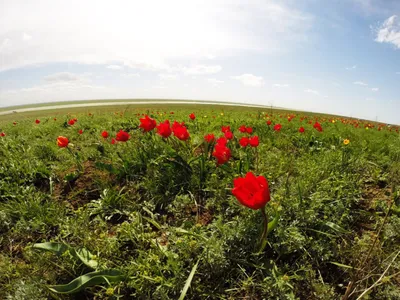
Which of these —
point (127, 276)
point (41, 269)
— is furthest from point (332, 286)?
point (41, 269)

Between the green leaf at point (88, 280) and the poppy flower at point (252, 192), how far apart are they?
1.19m

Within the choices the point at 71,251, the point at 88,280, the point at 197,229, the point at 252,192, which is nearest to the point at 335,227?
the point at 252,192

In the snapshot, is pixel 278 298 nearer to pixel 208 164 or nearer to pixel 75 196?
pixel 208 164

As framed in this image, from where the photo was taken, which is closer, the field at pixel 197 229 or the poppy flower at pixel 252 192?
the poppy flower at pixel 252 192

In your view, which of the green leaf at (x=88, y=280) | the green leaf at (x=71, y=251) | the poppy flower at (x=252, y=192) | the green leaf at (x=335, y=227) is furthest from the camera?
the green leaf at (x=335, y=227)

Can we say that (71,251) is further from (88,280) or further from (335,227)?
(335,227)

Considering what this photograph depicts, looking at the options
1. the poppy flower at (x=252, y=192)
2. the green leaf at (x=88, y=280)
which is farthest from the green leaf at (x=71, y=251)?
the poppy flower at (x=252, y=192)

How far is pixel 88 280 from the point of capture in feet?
6.09

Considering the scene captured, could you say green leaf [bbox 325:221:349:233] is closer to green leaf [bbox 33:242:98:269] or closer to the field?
the field

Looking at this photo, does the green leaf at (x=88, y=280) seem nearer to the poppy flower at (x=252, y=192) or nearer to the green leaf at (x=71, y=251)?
the green leaf at (x=71, y=251)

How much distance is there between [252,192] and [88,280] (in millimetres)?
1458

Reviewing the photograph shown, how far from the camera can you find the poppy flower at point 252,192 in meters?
1.61

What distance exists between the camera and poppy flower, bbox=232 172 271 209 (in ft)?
5.30

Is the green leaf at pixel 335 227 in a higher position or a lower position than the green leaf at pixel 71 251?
higher
